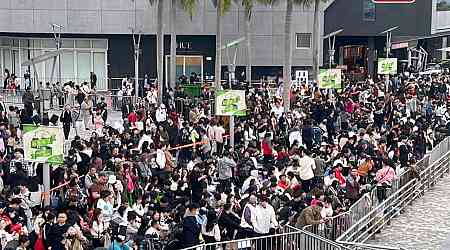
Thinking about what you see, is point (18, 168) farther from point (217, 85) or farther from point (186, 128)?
point (217, 85)

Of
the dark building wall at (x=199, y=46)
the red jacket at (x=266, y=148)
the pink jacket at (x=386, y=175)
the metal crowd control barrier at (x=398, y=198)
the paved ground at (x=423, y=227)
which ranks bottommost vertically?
the paved ground at (x=423, y=227)

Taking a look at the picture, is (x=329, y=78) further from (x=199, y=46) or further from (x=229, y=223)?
(x=199, y=46)

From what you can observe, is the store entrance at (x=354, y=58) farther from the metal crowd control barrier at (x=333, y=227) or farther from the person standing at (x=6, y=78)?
the metal crowd control barrier at (x=333, y=227)

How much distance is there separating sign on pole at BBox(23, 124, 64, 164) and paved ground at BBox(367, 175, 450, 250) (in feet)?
22.8

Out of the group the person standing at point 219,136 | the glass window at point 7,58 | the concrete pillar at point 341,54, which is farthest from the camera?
the concrete pillar at point 341,54

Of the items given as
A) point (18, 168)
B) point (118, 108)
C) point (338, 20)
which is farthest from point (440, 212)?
point (338, 20)

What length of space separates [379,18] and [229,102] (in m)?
32.1

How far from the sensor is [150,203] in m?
15.3

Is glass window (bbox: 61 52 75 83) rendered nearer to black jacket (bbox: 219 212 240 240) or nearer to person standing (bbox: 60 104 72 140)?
person standing (bbox: 60 104 72 140)

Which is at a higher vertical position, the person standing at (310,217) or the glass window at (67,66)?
the glass window at (67,66)

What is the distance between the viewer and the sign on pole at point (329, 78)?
31109 millimetres

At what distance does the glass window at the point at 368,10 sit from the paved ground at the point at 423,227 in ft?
104

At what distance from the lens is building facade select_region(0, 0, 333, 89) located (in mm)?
48156

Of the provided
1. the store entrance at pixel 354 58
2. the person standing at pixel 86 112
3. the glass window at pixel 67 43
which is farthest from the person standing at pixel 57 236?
A: the store entrance at pixel 354 58
